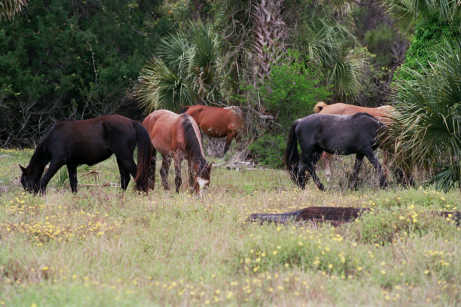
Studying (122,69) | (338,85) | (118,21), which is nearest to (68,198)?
(338,85)

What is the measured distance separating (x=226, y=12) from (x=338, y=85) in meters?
4.18

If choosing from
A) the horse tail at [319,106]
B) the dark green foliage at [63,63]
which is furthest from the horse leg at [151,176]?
the dark green foliage at [63,63]

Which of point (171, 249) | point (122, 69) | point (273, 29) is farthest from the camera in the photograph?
point (122, 69)

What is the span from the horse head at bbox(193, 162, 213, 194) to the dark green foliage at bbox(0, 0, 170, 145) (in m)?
12.2

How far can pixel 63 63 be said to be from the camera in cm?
2111

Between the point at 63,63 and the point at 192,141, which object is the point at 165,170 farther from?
the point at 63,63

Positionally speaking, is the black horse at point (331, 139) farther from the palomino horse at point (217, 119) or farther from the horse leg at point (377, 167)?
the palomino horse at point (217, 119)

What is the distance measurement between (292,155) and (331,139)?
0.89m

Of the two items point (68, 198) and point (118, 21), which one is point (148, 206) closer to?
point (68, 198)

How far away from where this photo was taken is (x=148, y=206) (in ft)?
26.9

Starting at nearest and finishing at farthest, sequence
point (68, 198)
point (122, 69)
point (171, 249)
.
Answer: point (171, 249) < point (68, 198) < point (122, 69)

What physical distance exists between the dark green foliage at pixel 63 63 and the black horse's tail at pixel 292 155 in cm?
1152

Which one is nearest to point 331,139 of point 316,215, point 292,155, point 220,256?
point 292,155

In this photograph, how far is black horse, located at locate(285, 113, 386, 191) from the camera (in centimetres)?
1058
